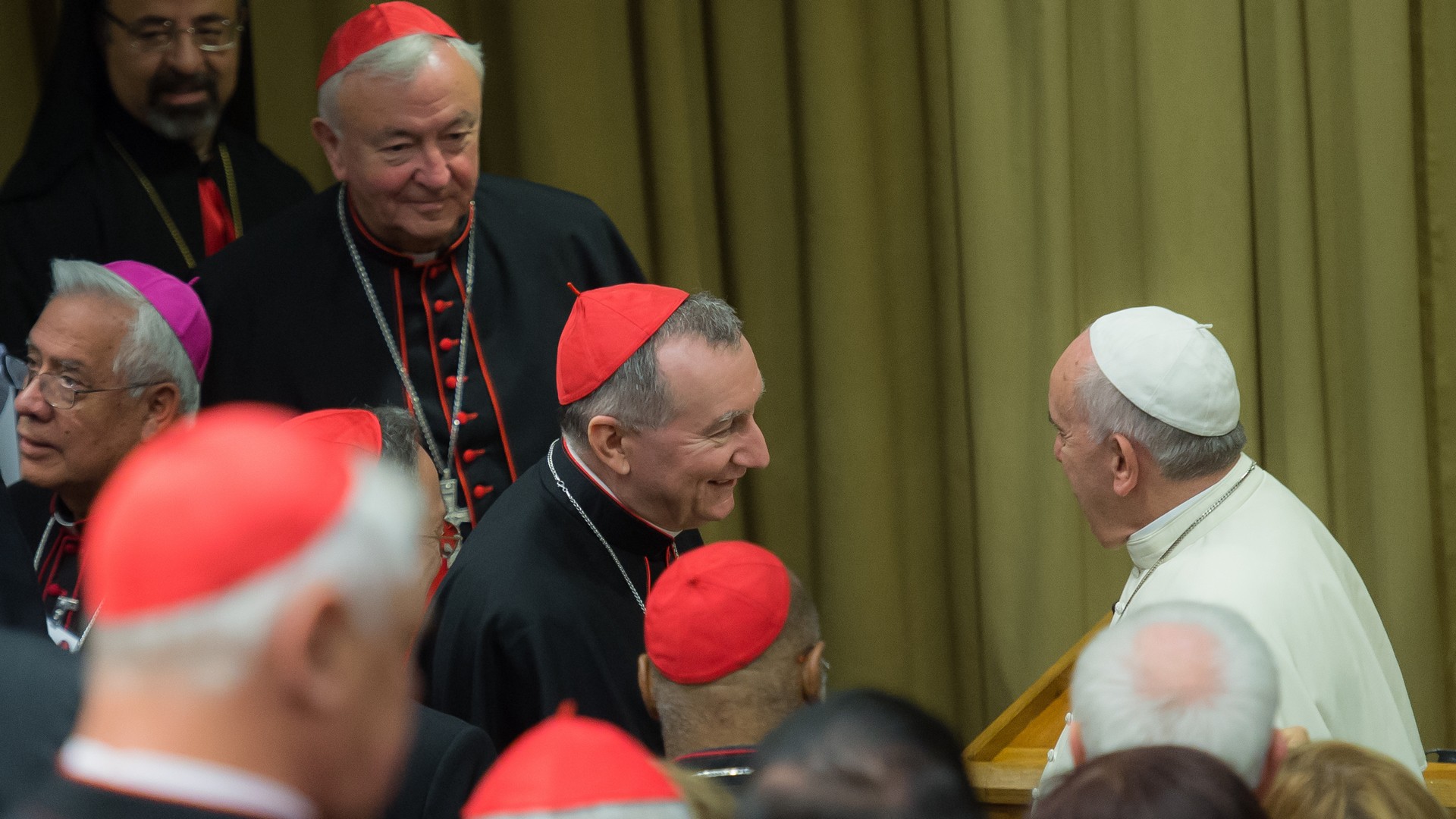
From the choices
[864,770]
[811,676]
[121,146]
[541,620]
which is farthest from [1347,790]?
[121,146]

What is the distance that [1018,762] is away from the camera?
321 centimetres

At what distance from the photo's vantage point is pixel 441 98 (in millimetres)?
3826

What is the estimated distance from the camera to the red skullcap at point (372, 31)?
3895 mm

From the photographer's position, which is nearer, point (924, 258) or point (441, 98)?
point (441, 98)

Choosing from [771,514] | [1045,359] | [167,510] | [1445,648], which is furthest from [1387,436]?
[167,510]

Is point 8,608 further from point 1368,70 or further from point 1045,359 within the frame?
point 1368,70

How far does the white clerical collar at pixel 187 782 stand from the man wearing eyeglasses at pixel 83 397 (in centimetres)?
214

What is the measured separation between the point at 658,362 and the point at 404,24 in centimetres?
129

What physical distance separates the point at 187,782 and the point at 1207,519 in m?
2.36

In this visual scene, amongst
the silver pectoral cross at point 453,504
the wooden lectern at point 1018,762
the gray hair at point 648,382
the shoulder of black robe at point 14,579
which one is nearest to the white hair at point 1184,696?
the wooden lectern at point 1018,762

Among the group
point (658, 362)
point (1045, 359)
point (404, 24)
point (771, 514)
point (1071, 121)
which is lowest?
point (771, 514)

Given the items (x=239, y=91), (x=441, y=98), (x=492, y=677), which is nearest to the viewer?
(x=492, y=677)

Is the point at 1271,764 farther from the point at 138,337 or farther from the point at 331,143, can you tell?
the point at 331,143

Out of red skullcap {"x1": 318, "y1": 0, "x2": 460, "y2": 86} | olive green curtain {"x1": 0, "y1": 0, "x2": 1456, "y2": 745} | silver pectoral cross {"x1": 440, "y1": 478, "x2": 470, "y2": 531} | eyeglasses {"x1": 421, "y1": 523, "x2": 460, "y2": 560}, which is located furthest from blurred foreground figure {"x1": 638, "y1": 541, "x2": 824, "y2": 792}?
olive green curtain {"x1": 0, "y1": 0, "x2": 1456, "y2": 745}
